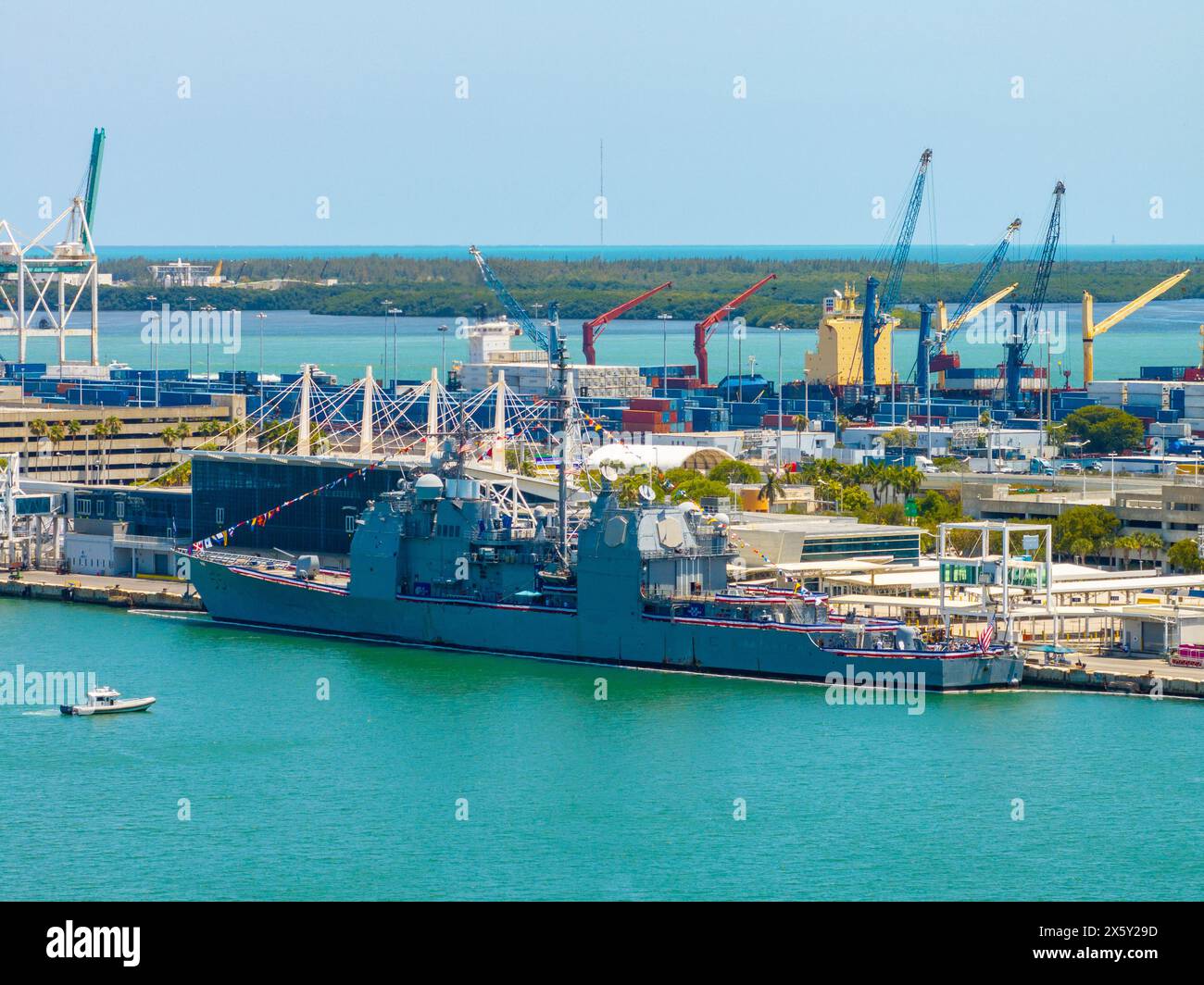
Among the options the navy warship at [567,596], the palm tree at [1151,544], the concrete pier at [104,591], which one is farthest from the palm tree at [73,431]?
the palm tree at [1151,544]

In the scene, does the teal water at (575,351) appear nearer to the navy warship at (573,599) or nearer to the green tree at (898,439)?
the green tree at (898,439)

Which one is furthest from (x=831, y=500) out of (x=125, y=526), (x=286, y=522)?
(x=125, y=526)

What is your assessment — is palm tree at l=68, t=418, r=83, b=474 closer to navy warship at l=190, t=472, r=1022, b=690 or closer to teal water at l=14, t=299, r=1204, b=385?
navy warship at l=190, t=472, r=1022, b=690

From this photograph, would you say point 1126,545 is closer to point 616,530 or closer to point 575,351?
point 616,530

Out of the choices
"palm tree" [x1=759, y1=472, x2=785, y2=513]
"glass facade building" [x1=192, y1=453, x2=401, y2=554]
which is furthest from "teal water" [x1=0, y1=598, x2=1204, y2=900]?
"palm tree" [x1=759, y1=472, x2=785, y2=513]

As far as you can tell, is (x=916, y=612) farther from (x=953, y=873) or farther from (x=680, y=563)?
(x=953, y=873)

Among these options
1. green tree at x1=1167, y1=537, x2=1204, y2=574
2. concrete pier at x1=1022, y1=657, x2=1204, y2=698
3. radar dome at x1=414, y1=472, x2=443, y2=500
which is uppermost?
radar dome at x1=414, y1=472, x2=443, y2=500
